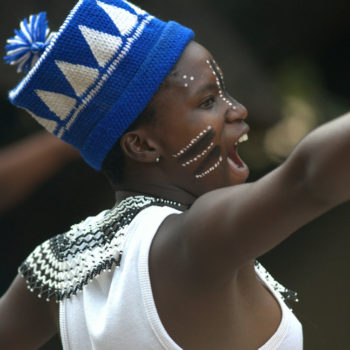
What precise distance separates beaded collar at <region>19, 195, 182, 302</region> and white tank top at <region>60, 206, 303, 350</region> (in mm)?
22

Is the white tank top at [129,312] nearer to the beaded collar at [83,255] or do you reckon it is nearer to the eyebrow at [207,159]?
the beaded collar at [83,255]

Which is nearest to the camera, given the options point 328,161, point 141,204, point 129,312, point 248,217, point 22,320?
point 328,161

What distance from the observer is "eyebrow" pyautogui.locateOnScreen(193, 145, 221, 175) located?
149 cm

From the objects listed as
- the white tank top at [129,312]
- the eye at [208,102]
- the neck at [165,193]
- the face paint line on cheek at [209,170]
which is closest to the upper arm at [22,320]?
the white tank top at [129,312]

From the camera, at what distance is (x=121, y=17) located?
1.52 meters

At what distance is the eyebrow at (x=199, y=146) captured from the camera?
1464mm

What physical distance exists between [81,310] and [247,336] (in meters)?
0.37

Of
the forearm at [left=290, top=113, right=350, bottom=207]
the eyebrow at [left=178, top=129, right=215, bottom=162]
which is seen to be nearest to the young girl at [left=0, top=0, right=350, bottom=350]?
the eyebrow at [left=178, top=129, right=215, bottom=162]

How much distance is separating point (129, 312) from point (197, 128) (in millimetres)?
432

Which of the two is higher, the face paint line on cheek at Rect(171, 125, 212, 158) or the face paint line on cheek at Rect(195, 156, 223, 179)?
the face paint line on cheek at Rect(171, 125, 212, 158)

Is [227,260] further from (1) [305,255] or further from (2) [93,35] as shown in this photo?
(1) [305,255]

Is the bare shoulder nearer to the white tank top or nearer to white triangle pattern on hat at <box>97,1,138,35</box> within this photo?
the white tank top

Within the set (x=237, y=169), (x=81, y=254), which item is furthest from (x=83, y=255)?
(x=237, y=169)

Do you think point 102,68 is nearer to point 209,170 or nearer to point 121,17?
point 121,17
